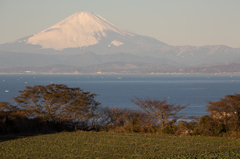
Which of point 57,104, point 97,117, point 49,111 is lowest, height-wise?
point 97,117

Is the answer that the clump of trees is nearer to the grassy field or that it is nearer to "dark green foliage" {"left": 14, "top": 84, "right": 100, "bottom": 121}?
"dark green foliage" {"left": 14, "top": 84, "right": 100, "bottom": 121}

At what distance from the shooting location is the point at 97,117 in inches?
873

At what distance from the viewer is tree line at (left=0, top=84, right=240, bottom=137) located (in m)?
18.5

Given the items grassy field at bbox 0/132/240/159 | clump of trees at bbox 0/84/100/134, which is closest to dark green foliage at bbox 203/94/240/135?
grassy field at bbox 0/132/240/159

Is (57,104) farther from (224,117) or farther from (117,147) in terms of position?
(224,117)

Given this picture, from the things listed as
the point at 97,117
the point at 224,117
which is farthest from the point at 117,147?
the point at 97,117

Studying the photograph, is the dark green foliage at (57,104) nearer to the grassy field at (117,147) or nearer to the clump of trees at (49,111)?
the clump of trees at (49,111)

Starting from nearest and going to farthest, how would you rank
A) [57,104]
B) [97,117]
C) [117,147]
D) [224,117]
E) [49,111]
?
[117,147], [224,117], [49,111], [57,104], [97,117]

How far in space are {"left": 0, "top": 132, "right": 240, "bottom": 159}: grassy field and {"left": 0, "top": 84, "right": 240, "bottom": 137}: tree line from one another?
5.69 ft

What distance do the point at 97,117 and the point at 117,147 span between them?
25.0 feet

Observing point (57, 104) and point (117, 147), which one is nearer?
point (117, 147)

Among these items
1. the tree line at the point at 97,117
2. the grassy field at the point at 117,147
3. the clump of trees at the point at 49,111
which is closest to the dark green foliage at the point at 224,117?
the tree line at the point at 97,117

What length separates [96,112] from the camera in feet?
74.5

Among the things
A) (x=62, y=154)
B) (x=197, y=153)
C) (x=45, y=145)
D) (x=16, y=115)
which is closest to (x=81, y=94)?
(x=16, y=115)
